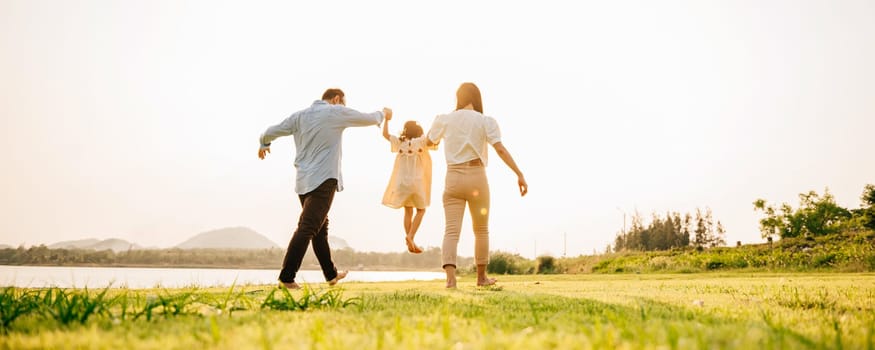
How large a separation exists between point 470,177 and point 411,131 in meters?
2.53

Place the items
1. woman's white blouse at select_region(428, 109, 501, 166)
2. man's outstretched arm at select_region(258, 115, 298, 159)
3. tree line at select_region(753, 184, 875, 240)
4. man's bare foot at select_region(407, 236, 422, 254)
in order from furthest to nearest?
tree line at select_region(753, 184, 875, 240) → man's bare foot at select_region(407, 236, 422, 254) → man's outstretched arm at select_region(258, 115, 298, 159) → woman's white blouse at select_region(428, 109, 501, 166)

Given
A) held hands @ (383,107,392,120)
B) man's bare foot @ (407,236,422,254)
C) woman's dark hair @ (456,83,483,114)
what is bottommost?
man's bare foot @ (407,236,422,254)

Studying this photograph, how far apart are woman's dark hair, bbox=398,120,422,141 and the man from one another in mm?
1655

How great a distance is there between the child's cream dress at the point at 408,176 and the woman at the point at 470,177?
1.93 metres

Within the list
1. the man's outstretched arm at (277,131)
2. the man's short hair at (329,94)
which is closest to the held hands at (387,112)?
the man's short hair at (329,94)

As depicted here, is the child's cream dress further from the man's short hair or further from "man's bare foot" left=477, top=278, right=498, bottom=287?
"man's bare foot" left=477, top=278, right=498, bottom=287

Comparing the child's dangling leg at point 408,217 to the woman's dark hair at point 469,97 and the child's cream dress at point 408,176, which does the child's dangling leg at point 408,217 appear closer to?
the child's cream dress at point 408,176

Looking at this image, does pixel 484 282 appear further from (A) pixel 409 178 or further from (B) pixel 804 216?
(B) pixel 804 216

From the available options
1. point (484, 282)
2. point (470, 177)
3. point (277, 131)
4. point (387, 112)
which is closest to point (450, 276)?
point (484, 282)

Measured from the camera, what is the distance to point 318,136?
6996 mm

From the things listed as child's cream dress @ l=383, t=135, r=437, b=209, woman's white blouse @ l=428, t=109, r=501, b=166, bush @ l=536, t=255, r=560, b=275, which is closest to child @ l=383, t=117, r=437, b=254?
child's cream dress @ l=383, t=135, r=437, b=209

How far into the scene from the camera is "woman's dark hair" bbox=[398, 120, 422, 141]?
30.0 ft

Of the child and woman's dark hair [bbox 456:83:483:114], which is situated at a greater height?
woman's dark hair [bbox 456:83:483:114]

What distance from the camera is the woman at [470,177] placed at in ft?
22.5
